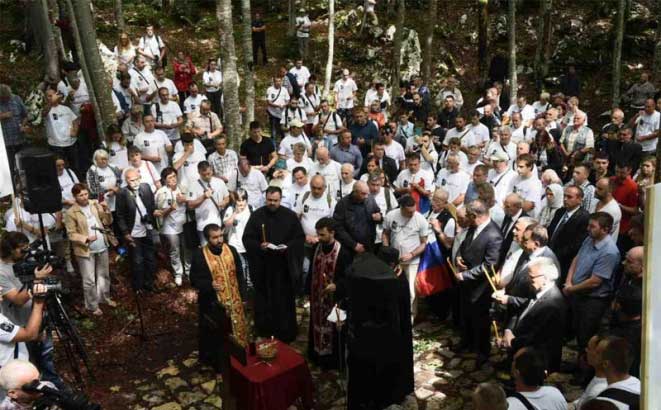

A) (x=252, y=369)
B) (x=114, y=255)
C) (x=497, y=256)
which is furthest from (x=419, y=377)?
(x=114, y=255)

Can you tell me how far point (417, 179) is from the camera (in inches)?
375

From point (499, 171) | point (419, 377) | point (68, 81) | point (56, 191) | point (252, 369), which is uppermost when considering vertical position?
point (68, 81)

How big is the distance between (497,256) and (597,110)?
14.8 metres

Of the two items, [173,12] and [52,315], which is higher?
[173,12]

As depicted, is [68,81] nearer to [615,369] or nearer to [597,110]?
[615,369]

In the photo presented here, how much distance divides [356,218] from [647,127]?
22.6 ft

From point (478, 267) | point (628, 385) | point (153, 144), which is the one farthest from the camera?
point (153, 144)

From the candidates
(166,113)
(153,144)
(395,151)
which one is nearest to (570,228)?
(395,151)

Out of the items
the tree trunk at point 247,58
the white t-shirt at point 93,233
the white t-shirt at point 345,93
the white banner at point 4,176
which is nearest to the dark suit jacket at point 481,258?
the white banner at point 4,176

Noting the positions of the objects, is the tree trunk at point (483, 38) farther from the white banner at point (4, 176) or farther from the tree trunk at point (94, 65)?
the white banner at point (4, 176)

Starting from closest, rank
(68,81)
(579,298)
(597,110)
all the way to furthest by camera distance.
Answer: (579,298) < (68,81) < (597,110)

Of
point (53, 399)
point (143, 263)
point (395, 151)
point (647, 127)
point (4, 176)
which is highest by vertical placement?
point (4, 176)

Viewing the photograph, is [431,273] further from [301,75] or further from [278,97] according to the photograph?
[301,75]

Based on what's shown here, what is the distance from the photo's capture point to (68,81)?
474 inches
